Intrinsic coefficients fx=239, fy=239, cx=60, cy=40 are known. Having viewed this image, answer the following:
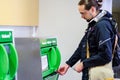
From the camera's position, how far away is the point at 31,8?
2.77m

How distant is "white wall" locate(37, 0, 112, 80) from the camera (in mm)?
3041

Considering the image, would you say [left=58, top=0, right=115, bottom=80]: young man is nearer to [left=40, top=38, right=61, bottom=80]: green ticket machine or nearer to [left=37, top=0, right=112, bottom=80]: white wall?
[left=40, top=38, right=61, bottom=80]: green ticket machine

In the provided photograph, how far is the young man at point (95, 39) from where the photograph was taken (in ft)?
6.07

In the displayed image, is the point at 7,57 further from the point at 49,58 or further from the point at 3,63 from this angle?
the point at 49,58

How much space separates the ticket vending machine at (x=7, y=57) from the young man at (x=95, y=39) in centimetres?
74

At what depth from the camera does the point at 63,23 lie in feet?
10.0

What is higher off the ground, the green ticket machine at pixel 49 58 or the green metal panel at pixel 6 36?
the green metal panel at pixel 6 36

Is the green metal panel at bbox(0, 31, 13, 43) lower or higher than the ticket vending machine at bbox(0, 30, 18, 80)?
higher

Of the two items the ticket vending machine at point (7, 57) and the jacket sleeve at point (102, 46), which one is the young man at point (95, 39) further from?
the ticket vending machine at point (7, 57)

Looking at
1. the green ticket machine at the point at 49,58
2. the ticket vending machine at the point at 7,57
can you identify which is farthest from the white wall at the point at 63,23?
the ticket vending machine at the point at 7,57

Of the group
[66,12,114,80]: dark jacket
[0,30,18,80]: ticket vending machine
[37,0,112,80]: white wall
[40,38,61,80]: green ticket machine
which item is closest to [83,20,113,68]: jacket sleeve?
[66,12,114,80]: dark jacket

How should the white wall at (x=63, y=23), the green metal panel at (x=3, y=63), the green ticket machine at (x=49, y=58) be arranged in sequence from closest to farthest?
the green metal panel at (x=3, y=63) → the green ticket machine at (x=49, y=58) → the white wall at (x=63, y=23)

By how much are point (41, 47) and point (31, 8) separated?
1123mm

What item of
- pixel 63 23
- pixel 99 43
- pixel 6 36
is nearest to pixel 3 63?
pixel 6 36
